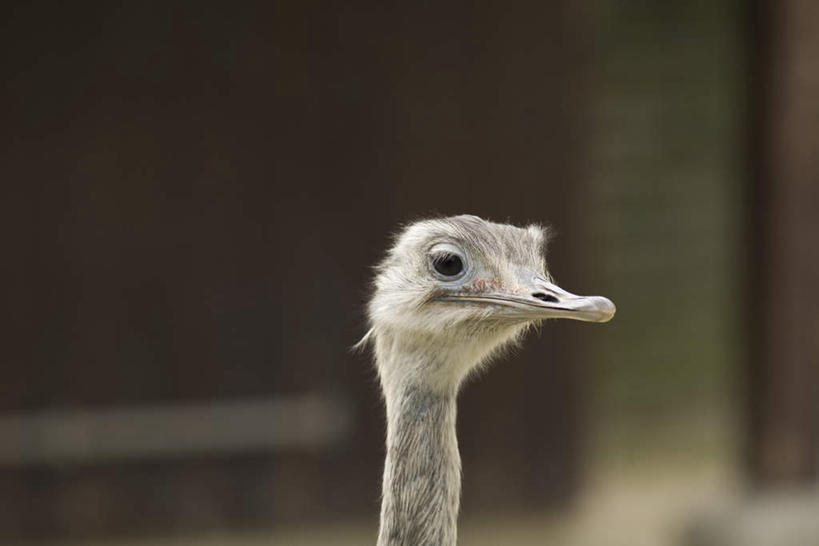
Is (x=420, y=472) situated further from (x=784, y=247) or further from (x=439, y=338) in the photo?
(x=784, y=247)

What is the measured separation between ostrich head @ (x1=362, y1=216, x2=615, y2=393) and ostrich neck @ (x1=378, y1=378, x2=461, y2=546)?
3 cm

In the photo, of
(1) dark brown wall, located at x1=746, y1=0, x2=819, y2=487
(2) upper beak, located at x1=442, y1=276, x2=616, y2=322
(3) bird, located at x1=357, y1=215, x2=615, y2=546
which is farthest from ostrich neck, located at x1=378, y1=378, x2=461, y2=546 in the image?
(1) dark brown wall, located at x1=746, y1=0, x2=819, y2=487

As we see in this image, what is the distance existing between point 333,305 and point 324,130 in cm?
65

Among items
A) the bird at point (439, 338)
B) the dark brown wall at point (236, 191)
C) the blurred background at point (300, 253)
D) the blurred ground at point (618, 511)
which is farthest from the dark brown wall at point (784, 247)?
the bird at point (439, 338)

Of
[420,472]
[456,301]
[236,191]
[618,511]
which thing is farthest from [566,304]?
[618,511]

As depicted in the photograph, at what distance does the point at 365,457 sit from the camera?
533cm

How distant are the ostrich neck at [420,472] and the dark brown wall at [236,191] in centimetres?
280

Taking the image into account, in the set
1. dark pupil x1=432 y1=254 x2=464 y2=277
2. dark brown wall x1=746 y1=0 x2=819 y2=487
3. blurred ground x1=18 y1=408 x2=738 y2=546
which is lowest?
blurred ground x1=18 y1=408 x2=738 y2=546

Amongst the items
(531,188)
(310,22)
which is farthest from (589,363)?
(310,22)

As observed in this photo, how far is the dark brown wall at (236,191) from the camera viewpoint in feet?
16.4

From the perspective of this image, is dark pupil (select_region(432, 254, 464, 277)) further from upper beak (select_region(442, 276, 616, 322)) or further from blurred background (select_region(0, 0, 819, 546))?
blurred background (select_region(0, 0, 819, 546))

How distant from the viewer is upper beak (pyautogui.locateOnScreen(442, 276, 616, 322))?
7.20 ft

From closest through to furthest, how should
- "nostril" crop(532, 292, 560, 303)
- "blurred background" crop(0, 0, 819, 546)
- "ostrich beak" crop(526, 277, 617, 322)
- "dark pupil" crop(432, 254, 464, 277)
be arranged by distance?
1. "ostrich beak" crop(526, 277, 617, 322)
2. "nostril" crop(532, 292, 560, 303)
3. "dark pupil" crop(432, 254, 464, 277)
4. "blurred background" crop(0, 0, 819, 546)

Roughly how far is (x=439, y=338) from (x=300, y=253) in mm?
2846
